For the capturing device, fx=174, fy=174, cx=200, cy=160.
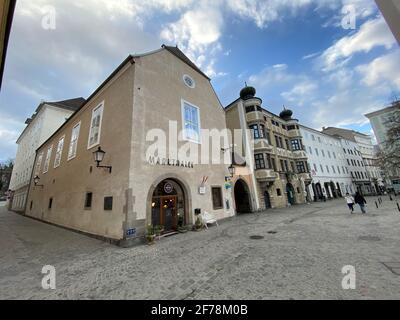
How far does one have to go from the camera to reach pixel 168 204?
10.4 metres

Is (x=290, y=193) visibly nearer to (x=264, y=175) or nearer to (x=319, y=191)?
(x=264, y=175)

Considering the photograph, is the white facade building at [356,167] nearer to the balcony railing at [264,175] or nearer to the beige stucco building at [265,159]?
the beige stucco building at [265,159]

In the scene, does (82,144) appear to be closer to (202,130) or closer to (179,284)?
(202,130)

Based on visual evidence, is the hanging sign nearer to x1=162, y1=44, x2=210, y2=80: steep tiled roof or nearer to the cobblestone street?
the cobblestone street

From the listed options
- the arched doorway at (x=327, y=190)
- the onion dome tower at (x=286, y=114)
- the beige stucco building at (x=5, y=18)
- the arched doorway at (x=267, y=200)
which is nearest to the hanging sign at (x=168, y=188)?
the beige stucco building at (x=5, y=18)

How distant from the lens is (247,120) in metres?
21.3

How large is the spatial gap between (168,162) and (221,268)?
20.9ft

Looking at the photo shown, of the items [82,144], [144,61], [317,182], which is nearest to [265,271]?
[144,61]

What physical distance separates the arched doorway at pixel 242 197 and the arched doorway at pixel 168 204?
8830 mm

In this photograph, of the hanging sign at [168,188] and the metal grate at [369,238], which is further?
the hanging sign at [168,188]

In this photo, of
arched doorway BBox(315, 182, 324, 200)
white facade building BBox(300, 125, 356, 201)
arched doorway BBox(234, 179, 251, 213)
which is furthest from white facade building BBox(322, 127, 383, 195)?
arched doorway BBox(234, 179, 251, 213)

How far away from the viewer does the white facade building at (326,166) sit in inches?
1182
